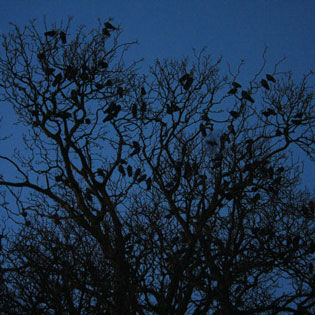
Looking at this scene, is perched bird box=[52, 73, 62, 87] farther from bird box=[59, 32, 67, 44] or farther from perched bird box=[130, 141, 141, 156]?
perched bird box=[130, 141, 141, 156]

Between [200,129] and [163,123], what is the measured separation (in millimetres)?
912

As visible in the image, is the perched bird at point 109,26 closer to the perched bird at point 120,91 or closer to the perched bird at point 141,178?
the perched bird at point 120,91

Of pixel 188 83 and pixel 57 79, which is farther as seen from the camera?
pixel 188 83

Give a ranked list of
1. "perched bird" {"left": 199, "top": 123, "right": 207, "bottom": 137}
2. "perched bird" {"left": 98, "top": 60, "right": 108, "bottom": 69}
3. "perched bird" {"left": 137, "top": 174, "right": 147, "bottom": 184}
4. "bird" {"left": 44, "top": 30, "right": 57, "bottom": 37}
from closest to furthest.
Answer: "perched bird" {"left": 137, "top": 174, "right": 147, "bottom": 184} → "perched bird" {"left": 199, "top": 123, "right": 207, "bottom": 137} → "bird" {"left": 44, "top": 30, "right": 57, "bottom": 37} → "perched bird" {"left": 98, "top": 60, "right": 108, "bottom": 69}

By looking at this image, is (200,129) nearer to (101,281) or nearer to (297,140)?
(297,140)

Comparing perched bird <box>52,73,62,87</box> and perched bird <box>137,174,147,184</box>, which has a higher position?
perched bird <box>52,73,62,87</box>

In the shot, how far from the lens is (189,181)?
8703 mm

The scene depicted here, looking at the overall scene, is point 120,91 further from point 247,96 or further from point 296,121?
point 296,121

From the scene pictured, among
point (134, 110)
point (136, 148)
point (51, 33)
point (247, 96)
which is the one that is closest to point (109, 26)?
A: point (51, 33)

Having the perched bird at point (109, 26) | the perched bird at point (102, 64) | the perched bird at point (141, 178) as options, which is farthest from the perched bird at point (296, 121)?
the perched bird at point (109, 26)

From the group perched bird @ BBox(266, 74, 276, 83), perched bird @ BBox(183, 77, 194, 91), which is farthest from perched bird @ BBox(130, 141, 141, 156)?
perched bird @ BBox(266, 74, 276, 83)

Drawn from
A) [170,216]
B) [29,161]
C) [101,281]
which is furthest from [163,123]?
[101,281]

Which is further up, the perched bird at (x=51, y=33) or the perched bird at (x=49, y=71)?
the perched bird at (x=51, y=33)

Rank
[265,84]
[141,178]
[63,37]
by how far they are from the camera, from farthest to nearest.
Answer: [63,37] < [265,84] < [141,178]
